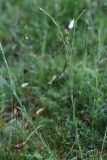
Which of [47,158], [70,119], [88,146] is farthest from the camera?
[70,119]

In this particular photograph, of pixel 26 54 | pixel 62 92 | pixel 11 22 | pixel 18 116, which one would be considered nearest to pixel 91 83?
pixel 62 92

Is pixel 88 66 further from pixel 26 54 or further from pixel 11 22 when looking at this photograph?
pixel 11 22

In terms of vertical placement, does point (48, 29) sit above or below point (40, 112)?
above

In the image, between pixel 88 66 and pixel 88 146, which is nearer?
pixel 88 146

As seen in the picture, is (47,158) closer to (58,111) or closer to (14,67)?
(58,111)

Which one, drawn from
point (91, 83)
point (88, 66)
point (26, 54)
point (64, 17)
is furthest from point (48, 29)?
point (91, 83)

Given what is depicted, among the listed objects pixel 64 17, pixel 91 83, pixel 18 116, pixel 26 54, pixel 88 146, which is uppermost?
pixel 64 17

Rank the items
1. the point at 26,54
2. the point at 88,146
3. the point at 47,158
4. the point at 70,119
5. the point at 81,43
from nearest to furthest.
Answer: the point at 47,158 → the point at 88,146 → the point at 70,119 → the point at 26,54 → the point at 81,43
